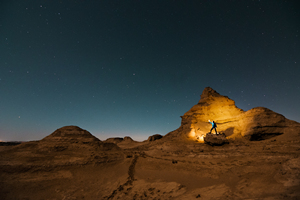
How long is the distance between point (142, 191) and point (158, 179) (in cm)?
187

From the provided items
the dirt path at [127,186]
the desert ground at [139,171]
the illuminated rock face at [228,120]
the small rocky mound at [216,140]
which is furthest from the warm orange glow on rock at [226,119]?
the dirt path at [127,186]

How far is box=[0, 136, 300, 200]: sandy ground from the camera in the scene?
6859 millimetres

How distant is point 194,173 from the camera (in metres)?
10.4

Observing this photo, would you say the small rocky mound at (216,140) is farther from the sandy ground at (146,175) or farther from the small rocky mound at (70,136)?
the small rocky mound at (70,136)

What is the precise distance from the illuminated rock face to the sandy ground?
2.90 metres

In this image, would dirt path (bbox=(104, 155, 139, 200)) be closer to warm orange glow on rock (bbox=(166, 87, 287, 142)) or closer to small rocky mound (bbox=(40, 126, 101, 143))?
small rocky mound (bbox=(40, 126, 101, 143))

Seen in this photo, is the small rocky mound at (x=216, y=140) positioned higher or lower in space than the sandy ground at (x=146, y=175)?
higher

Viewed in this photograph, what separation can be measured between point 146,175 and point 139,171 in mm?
996

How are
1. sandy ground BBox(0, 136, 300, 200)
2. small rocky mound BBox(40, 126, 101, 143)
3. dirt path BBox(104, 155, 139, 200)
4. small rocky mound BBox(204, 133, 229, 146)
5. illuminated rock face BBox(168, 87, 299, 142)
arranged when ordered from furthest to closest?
small rocky mound BBox(204, 133, 229, 146) < illuminated rock face BBox(168, 87, 299, 142) < small rocky mound BBox(40, 126, 101, 143) < dirt path BBox(104, 155, 139, 200) < sandy ground BBox(0, 136, 300, 200)

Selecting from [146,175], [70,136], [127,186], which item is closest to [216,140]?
[146,175]

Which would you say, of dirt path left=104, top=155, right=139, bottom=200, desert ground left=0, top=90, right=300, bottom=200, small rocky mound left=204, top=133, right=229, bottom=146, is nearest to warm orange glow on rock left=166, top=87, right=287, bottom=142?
desert ground left=0, top=90, right=300, bottom=200

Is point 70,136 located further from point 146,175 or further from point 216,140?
point 216,140

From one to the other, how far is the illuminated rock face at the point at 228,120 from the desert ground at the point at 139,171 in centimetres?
51

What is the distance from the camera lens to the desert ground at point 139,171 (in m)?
6.93
